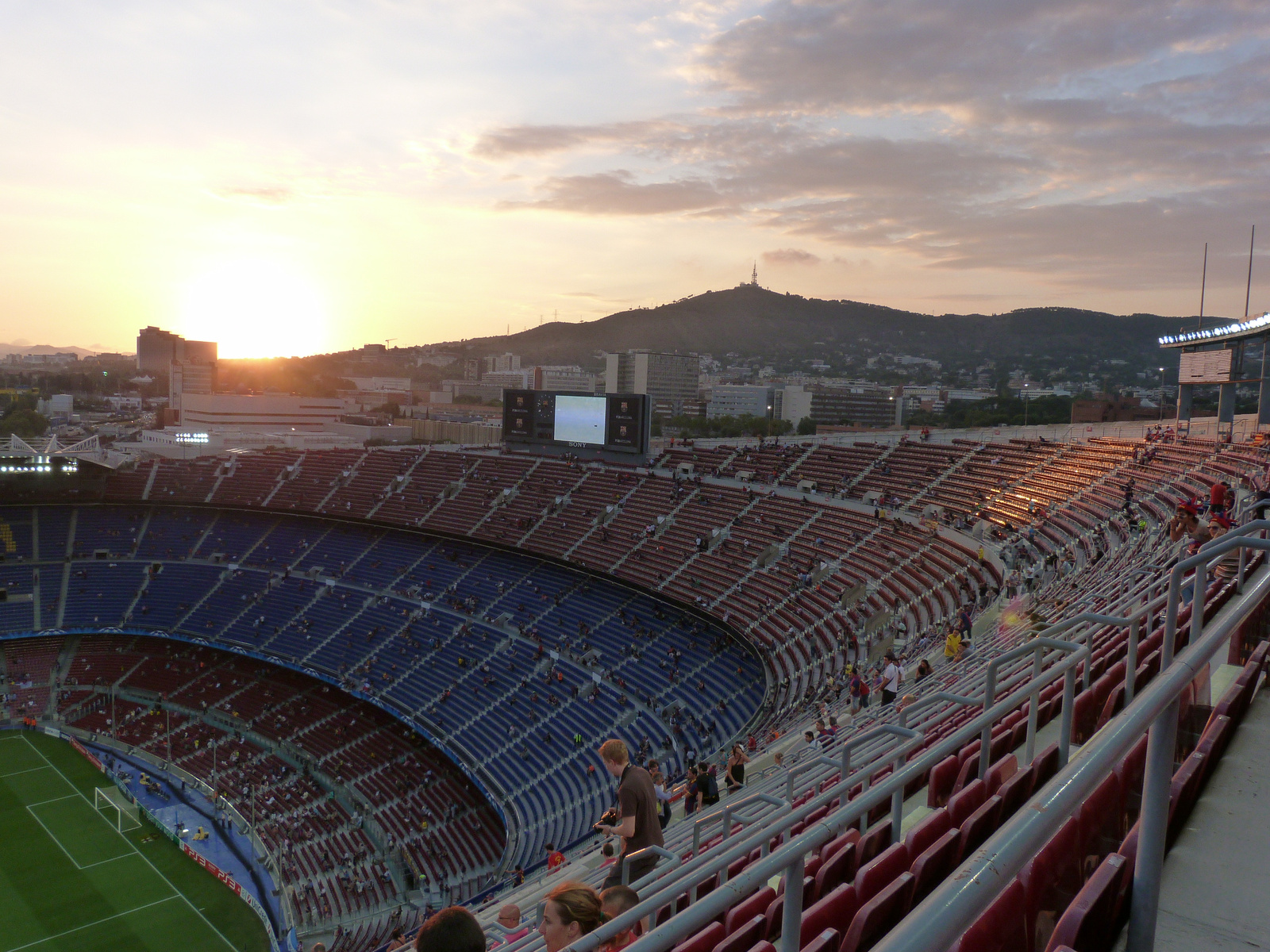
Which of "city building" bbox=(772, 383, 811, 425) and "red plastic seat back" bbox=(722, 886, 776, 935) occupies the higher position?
"city building" bbox=(772, 383, 811, 425)

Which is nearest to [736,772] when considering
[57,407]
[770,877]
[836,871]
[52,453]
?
[836,871]

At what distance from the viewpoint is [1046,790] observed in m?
1.74

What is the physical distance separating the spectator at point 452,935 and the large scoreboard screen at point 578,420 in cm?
3824

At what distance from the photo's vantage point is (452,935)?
2.78 meters

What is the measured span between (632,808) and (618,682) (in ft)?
80.9

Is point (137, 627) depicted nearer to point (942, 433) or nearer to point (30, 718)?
point (30, 718)

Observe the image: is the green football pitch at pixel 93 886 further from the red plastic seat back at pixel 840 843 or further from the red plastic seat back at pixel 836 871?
the red plastic seat back at pixel 836 871

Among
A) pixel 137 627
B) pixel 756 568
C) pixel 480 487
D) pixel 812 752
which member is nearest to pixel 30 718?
pixel 137 627

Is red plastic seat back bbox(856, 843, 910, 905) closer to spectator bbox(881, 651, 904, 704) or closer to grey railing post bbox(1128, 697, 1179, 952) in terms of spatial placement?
grey railing post bbox(1128, 697, 1179, 952)

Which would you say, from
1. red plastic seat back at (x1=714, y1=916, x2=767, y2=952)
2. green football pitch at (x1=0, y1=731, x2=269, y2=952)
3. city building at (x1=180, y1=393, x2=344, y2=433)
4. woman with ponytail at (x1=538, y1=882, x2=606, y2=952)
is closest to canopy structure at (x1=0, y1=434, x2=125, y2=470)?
green football pitch at (x1=0, y1=731, x2=269, y2=952)

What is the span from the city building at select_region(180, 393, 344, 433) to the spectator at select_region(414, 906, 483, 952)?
83.8m

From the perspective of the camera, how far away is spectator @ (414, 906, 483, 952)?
273 cm

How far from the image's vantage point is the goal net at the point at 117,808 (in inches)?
1123

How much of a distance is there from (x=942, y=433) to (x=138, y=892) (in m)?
36.4
